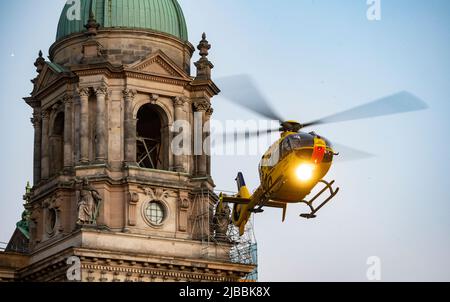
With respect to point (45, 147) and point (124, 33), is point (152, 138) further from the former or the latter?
point (124, 33)

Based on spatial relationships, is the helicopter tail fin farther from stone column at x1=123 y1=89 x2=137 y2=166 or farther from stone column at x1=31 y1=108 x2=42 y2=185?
stone column at x1=31 y1=108 x2=42 y2=185

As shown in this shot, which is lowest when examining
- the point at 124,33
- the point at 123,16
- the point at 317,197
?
the point at 317,197

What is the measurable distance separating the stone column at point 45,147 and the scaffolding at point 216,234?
944 centimetres

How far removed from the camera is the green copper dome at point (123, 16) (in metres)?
121

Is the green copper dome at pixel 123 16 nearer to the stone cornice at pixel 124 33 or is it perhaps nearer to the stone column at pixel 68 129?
the stone cornice at pixel 124 33

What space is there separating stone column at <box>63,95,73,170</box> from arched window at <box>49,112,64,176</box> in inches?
71.4

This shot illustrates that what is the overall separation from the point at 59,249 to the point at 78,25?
47.8ft

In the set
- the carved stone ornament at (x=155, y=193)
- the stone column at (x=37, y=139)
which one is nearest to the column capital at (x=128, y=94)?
the carved stone ornament at (x=155, y=193)

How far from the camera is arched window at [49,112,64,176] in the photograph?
120812 millimetres

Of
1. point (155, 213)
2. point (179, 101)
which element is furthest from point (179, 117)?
point (155, 213)

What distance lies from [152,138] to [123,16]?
783cm

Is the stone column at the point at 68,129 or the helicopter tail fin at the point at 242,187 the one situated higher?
the stone column at the point at 68,129

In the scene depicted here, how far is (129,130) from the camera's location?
118438 millimetres
